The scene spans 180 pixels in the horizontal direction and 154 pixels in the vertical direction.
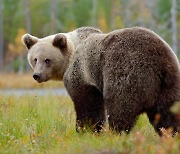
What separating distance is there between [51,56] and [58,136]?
1.78 meters

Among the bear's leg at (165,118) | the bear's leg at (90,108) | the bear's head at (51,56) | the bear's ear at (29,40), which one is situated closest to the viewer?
the bear's leg at (165,118)

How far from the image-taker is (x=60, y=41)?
24.3 ft

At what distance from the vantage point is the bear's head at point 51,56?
733 centimetres

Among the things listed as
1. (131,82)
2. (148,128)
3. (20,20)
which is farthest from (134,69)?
(20,20)

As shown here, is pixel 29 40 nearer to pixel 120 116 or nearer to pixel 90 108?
pixel 90 108

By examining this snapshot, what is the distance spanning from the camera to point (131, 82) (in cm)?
579

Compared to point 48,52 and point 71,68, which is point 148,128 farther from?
point 48,52

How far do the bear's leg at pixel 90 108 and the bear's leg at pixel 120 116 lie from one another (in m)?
0.67

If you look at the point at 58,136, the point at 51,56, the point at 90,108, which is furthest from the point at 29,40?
the point at 58,136

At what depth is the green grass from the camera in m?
4.86

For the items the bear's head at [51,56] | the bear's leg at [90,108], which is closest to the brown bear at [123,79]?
the bear's leg at [90,108]

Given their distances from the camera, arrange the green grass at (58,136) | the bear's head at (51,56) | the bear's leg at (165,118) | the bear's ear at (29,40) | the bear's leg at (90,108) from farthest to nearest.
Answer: the bear's ear at (29,40) → the bear's head at (51,56) → the bear's leg at (90,108) → the bear's leg at (165,118) → the green grass at (58,136)

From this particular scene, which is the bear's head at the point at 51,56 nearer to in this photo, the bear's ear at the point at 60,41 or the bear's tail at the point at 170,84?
the bear's ear at the point at 60,41

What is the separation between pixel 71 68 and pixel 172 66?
177 cm
